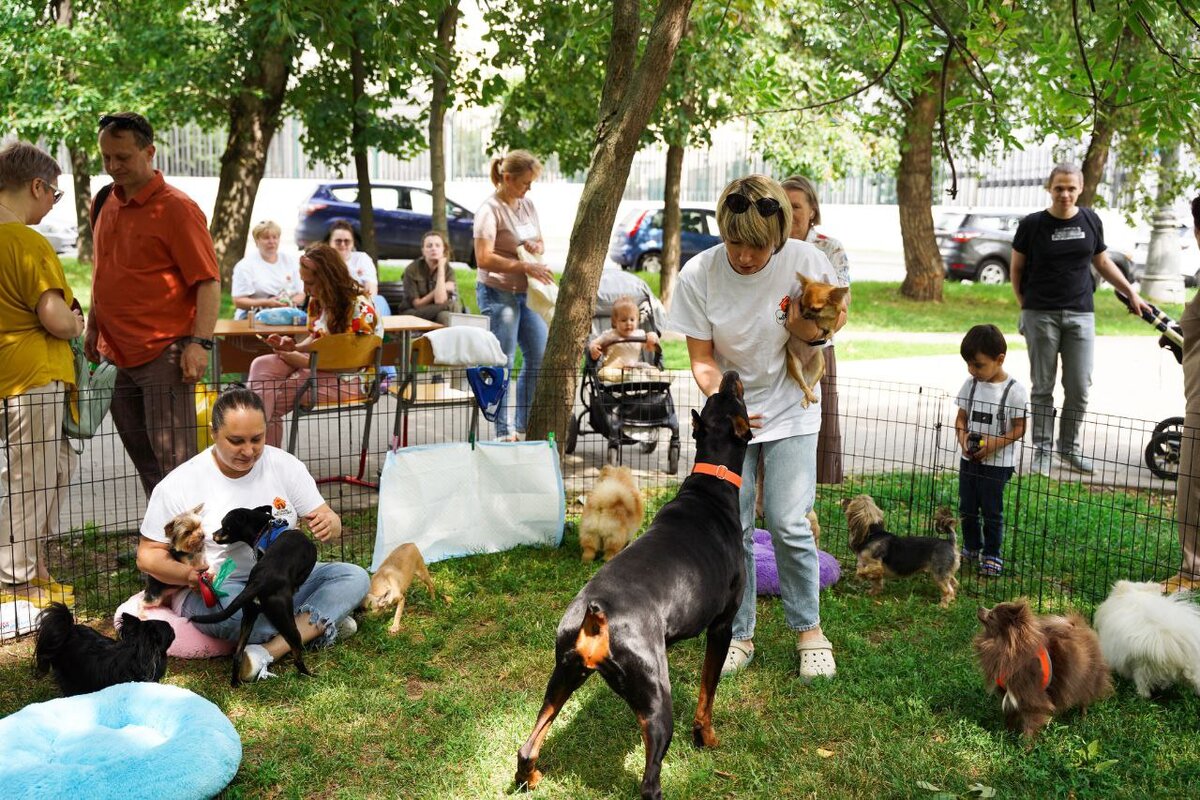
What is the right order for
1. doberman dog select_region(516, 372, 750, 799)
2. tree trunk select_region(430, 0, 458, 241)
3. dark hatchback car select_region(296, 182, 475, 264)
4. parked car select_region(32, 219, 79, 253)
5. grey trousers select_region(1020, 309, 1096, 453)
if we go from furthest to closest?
parked car select_region(32, 219, 79, 253) < dark hatchback car select_region(296, 182, 475, 264) < tree trunk select_region(430, 0, 458, 241) < grey trousers select_region(1020, 309, 1096, 453) < doberman dog select_region(516, 372, 750, 799)

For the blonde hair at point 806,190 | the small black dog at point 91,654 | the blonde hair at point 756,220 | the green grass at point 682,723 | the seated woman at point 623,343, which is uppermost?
the blonde hair at point 806,190

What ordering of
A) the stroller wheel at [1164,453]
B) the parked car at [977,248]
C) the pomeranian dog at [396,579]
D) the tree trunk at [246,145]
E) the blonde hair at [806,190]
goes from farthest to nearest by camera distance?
the parked car at [977,248], the tree trunk at [246,145], the stroller wheel at [1164,453], the blonde hair at [806,190], the pomeranian dog at [396,579]

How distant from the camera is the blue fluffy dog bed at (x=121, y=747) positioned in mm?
3086

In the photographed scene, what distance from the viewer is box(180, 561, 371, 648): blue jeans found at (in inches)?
170

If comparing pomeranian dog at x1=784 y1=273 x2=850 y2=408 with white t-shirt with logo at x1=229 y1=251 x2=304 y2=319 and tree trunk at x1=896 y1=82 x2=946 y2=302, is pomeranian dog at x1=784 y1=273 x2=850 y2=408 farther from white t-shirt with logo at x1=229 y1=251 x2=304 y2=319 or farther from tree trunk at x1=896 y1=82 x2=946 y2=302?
tree trunk at x1=896 y1=82 x2=946 y2=302

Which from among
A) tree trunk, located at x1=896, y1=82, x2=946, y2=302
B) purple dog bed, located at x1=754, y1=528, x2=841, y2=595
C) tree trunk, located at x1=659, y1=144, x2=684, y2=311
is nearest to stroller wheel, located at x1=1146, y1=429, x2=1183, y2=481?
purple dog bed, located at x1=754, y1=528, x2=841, y2=595

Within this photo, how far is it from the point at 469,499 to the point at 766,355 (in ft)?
7.47

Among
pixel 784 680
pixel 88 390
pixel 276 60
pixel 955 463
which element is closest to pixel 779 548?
pixel 784 680

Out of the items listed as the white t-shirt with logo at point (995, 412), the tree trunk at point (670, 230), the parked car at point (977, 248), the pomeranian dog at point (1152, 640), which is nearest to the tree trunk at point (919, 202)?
the tree trunk at point (670, 230)

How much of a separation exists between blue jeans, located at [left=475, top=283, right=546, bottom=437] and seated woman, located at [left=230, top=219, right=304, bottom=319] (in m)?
1.82

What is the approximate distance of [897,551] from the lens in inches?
201

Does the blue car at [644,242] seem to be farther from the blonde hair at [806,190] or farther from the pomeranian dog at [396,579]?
the pomeranian dog at [396,579]

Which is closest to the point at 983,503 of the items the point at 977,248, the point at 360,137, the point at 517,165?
the point at 517,165

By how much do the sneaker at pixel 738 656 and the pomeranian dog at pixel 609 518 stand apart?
1209mm
